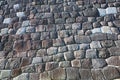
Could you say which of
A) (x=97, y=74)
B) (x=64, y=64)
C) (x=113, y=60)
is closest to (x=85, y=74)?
(x=97, y=74)

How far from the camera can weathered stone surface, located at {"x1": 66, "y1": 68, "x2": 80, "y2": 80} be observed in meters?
3.55

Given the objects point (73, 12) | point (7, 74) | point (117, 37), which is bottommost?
point (7, 74)

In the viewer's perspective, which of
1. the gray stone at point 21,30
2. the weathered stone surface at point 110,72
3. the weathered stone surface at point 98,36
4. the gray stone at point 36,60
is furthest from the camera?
the gray stone at point 21,30

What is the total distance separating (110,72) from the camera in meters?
3.55

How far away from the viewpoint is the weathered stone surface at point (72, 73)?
3547 millimetres

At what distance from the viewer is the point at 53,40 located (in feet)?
14.0

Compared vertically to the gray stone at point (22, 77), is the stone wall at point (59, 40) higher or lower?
higher

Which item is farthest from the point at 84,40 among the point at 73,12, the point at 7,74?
the point at 7,74

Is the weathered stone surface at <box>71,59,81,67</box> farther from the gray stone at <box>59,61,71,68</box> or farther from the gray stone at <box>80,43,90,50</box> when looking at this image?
the gray stone at <box>80,43,90,50</box>

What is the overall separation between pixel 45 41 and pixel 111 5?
160 centimetres

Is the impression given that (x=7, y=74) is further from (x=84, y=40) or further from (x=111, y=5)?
(x=111, y=5)

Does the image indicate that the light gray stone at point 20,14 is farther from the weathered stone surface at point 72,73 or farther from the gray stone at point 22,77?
the weathered stone surface at point 72,73

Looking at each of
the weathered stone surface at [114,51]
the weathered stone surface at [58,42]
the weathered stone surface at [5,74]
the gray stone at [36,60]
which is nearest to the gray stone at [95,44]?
the weathered stone surface at [114,51]

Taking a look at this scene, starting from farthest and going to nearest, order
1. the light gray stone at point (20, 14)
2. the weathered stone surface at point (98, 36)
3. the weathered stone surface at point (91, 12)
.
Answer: the light gray stone at point (20, 14) < the weathered stone surface at point (91, 12) < the weathered stone surface at point (98, 36)
